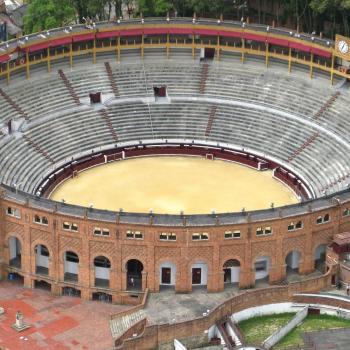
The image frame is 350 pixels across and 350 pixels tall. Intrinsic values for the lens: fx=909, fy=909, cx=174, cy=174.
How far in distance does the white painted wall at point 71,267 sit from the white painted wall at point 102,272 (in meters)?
2.33

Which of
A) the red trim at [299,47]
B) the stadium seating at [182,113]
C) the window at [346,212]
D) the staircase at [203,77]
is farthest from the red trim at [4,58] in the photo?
the window at [346,212]

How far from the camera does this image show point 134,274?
101 meters

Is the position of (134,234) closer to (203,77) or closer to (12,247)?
(12,247)

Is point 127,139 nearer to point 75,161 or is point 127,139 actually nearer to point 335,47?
point 75,161

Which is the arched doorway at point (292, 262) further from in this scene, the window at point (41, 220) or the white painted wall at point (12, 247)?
the white painted wall at point (12, 247)

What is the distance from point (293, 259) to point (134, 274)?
59.3 ft

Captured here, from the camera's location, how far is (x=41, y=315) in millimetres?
96938

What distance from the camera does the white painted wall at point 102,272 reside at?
330 feet

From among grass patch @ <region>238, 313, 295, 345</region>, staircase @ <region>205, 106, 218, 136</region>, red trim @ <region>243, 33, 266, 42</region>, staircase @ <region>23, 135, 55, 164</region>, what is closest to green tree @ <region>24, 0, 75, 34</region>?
red trim @ <region>243, 33, 266, 42</region>

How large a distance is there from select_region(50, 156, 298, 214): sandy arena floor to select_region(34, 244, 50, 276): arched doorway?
14.7m

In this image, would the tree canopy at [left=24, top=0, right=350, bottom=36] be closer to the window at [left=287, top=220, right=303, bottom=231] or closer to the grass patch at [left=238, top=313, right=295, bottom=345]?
the window at [left=287, top=220, right=303, bottom=231]

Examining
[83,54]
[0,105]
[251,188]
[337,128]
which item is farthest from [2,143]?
[337,128]

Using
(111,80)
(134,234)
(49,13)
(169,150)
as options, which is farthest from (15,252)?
(49,13)

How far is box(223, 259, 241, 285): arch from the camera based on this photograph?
99.7 m
